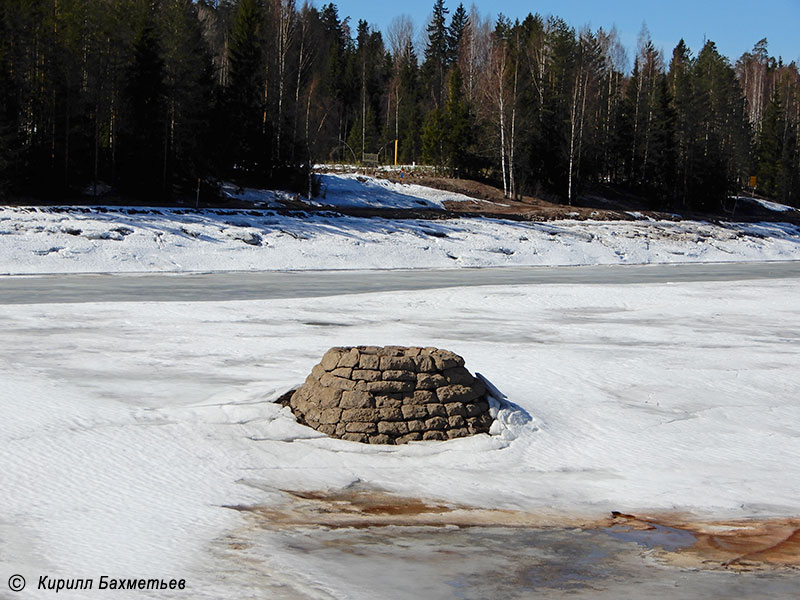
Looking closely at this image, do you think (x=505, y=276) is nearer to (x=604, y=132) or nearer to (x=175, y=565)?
(x=175, y=565)

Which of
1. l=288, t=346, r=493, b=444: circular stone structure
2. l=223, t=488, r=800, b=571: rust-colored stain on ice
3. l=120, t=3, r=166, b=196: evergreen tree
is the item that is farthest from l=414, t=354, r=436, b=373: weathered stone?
l=120, t=3, r=166, b=196: evergreen tree

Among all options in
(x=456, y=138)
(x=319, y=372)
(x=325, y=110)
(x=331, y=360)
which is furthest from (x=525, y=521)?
(x=325, y=110)

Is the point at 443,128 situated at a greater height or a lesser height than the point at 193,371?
greater

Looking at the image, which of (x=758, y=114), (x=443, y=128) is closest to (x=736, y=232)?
(x=443, y=128)

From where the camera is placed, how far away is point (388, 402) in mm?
9031

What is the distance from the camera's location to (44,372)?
36.3ft

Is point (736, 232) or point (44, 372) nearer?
point (44, 372)

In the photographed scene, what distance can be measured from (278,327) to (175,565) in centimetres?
954

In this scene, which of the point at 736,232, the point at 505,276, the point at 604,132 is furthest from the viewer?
the point at 604,132

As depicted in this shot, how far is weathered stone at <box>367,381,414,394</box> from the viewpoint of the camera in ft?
29.6

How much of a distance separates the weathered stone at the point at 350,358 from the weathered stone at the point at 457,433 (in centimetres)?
111

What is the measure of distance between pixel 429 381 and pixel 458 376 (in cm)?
33

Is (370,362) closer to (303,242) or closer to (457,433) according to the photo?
(457,433)
